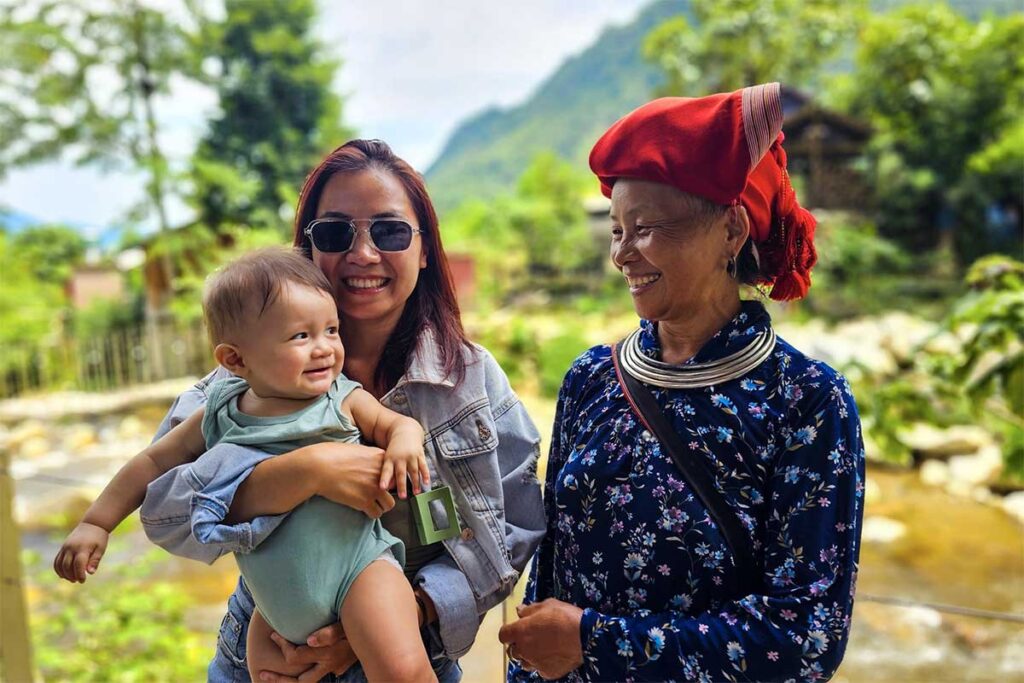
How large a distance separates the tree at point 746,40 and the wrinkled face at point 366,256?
12.3 m

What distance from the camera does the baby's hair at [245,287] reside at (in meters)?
1.00

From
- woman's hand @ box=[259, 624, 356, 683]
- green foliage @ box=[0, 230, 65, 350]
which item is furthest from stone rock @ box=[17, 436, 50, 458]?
woman's hand @ box=[259, 624, 356, 683]

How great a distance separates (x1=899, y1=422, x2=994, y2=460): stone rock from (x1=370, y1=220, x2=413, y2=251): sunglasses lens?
7.16 meters

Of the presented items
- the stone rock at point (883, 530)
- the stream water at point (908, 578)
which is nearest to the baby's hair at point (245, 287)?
the stream water at point (908, 578)

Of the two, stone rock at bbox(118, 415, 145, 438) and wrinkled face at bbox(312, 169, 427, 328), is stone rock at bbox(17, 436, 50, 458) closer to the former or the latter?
stone rock at bbox(118, 415, 145, 438)

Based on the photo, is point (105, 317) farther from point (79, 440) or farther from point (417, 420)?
point (417, 420)

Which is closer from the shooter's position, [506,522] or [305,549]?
[305,549]

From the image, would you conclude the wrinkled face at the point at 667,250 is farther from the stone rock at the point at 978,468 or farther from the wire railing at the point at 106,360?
the wire railing at the point at 106,360

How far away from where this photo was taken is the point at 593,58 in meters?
37.2

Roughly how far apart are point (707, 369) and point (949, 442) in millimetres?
7297

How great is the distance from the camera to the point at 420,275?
1.20 meters

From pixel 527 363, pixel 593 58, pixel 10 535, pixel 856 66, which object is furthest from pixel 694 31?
pixel 593 58

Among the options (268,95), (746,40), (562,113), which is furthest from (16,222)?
(562,113)

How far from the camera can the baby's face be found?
3.27 feet
